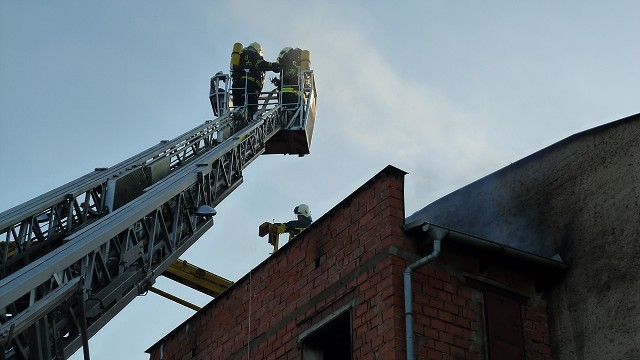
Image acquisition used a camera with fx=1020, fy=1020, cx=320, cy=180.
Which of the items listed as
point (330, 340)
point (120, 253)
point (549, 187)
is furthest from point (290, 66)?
point (120, 253)

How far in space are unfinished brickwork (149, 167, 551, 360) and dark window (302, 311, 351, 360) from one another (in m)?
0.07

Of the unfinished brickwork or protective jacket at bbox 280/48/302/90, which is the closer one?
the unfinished brickwork

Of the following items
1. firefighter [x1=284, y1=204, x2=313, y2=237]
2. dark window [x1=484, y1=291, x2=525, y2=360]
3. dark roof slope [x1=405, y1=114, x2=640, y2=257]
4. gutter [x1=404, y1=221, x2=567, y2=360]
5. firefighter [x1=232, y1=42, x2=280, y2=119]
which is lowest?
dark window [x1=484, y1=291, x2=525, y2=360]

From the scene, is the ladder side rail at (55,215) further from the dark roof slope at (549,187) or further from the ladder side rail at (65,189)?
the dark roof slope at (549,187)

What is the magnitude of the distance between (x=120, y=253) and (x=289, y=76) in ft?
38.3

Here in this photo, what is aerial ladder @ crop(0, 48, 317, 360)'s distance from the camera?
800cm

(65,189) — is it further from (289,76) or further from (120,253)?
(289,76)

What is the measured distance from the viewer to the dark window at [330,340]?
1057 cm

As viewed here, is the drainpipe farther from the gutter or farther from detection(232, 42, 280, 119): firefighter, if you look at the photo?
detection(232, 42, 280, 119): firefighter

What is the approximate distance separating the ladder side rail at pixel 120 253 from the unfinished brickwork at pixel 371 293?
1.27 m

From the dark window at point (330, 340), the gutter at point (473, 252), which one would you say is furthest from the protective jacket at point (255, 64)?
the gutter at point (473, 252)

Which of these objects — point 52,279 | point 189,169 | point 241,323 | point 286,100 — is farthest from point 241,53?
point 52,279

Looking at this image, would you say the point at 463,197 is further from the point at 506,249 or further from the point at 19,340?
the point at 19,340

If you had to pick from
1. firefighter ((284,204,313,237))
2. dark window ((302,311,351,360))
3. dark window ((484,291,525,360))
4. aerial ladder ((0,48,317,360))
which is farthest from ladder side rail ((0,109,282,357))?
firefighter ((284,204,313,237))
